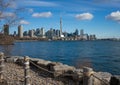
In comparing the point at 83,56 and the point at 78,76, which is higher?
the point at 78,76

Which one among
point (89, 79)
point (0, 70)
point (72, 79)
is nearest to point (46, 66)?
point (72, 79)

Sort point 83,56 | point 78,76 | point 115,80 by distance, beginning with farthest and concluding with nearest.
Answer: point 83,56
point 78,76
point 115,80

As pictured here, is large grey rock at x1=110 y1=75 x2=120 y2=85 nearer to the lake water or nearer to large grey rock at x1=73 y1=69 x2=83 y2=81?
large grey rock at x1=73 y1=69 x2=83 y2=81

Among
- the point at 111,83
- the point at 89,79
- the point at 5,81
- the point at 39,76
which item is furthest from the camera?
the point at 39,76

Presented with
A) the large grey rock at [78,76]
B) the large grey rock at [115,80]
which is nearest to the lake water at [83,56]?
the large grey rock at [78,76]

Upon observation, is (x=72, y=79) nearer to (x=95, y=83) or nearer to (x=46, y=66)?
(x=95, y=83)

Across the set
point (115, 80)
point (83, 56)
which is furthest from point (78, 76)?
point (83, 56)

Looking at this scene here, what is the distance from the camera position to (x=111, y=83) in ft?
40.4

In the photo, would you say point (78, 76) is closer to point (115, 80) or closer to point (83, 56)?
point (115, 80)

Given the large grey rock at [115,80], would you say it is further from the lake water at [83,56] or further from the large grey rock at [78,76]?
the lake water at [83,56]

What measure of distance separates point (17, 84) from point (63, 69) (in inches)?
133

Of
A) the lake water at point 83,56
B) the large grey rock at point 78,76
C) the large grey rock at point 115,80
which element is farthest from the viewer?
the lake water at point 83,56

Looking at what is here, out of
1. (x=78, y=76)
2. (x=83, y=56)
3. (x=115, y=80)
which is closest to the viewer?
(x=115, y=80)

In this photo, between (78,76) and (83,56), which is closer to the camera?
(78,76)
